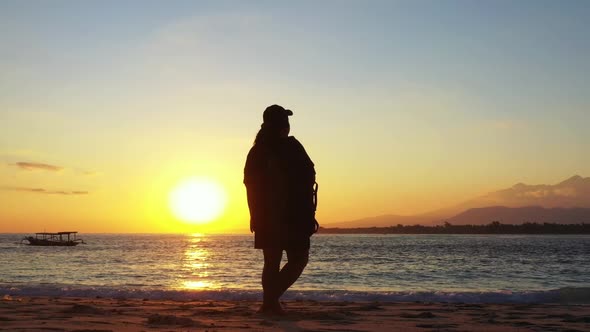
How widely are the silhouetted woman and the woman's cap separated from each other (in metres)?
0.01

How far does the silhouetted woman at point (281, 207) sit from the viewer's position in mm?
6004

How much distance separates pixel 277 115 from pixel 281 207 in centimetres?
95

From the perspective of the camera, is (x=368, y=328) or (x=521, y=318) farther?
(x=521, y=318)

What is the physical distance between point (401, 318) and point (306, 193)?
167 centimetres

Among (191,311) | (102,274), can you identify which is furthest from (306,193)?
(102,274)

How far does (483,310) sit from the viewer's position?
742cm

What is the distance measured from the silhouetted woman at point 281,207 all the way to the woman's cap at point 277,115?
1 centimetres

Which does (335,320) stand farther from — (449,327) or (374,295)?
(374,295)

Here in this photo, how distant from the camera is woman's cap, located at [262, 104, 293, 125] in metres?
6.21

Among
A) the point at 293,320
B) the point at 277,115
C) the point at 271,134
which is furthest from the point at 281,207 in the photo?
the point at 293,320

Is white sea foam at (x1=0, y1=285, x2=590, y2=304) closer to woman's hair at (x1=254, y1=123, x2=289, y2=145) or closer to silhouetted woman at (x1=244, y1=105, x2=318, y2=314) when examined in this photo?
Result: silhouetted woman at (x1=244, y1=105, x2=318, y2=314)

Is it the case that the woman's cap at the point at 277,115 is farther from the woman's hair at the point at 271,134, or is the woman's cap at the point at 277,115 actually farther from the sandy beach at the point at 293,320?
the sandy beach at the point at 293,320

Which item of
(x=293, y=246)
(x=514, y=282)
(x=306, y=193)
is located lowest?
(x=514, y=282)

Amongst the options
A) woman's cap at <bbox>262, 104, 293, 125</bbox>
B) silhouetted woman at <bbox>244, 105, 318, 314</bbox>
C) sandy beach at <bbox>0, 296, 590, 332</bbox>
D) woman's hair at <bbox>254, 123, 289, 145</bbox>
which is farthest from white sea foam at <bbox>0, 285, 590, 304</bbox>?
woman's cap at <bbox>262, 104, 293, 125</bbox>
